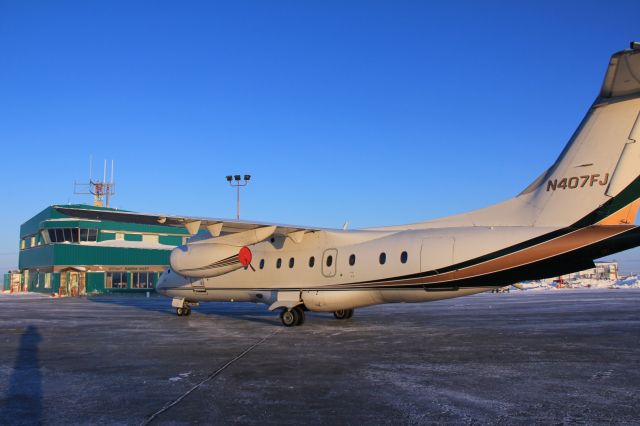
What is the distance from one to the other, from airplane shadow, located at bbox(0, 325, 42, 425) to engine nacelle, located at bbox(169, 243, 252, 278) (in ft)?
20.2

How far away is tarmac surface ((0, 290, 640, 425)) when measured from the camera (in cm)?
652

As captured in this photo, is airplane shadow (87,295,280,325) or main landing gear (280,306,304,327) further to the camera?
airplane shadow (87,295,280,325)

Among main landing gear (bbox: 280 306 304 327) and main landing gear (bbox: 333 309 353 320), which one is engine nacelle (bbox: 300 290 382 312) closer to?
main landing gear (bbox: 280 306 304 327)

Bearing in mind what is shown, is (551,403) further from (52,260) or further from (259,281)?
(52,260)

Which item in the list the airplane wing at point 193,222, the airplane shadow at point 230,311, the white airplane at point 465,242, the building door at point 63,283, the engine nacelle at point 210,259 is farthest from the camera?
the building door at point 63,283

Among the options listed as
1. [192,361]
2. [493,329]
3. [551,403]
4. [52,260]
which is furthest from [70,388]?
[52,260]

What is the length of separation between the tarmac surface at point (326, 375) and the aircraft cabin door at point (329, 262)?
1829mm

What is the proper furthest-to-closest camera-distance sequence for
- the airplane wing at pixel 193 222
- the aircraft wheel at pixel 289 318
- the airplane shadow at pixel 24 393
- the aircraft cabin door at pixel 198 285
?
the aircraft cabin door at pixel 198 285
the aircraft wheel at pixel 289 318
the airplane wing at pixel 193 222
the airplane shadow at pixel 24 393

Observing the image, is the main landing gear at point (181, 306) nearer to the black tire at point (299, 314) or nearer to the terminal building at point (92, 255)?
the black tire at point (299, 314)

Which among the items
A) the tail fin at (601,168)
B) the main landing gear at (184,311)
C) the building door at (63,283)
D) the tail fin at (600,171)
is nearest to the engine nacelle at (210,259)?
the main landing gear at (184,311)

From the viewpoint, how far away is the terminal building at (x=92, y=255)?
52.3 meters

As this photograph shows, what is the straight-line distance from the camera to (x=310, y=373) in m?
9.26

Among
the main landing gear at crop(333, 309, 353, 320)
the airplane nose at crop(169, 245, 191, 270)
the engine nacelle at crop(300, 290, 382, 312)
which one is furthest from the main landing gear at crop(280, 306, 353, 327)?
the airplane nose at crop(169, 245, 191, 270)

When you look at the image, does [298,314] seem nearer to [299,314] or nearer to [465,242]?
[299,314]
